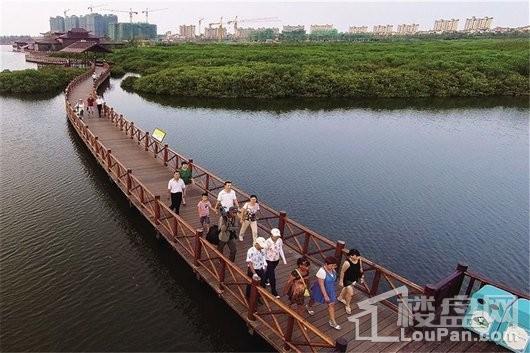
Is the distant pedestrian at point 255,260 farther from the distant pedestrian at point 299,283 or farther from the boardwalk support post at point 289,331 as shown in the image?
the boardwalk support post at point 289,331

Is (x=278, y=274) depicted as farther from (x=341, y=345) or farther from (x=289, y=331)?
(x=341, y=345)

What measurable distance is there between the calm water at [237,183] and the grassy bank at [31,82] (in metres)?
10.1

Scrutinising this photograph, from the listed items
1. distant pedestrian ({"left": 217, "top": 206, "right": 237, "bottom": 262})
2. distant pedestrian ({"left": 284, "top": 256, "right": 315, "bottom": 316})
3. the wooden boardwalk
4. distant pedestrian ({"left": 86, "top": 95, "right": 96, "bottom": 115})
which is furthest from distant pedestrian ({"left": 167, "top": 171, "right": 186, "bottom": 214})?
distant pedestrian ({"left": 86, "top": 95, "right": 96, "bottom": 115})

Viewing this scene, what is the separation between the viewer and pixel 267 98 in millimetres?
54781

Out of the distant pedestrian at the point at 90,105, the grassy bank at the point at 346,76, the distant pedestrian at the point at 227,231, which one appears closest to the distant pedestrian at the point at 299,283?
the distant pedestrian at the point at 227,231

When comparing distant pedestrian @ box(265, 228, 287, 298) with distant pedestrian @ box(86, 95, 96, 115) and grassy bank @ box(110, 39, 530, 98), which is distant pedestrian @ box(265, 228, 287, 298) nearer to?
distant pedestrian @ box(86, 95, 96, 115)

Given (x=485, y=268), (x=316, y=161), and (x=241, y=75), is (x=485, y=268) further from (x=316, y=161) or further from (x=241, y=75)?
(x=241, y=75)

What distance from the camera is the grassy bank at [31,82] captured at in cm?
4984

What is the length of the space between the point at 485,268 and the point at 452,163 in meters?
14.5

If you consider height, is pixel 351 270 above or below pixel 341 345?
above

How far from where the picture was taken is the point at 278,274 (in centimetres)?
1333

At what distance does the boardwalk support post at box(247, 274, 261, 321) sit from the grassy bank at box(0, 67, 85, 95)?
52.2m

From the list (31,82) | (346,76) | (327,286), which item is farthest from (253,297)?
(346,76)

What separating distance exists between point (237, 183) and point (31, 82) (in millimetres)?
41946
